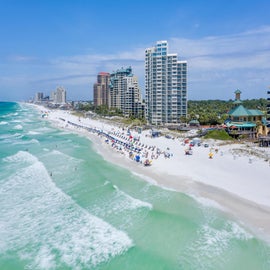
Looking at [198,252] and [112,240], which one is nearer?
[198,252]

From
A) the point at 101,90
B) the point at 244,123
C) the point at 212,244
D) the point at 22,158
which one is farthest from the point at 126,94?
the point at 212,244

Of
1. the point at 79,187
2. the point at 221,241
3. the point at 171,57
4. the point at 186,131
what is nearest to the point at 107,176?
the point at 79,187

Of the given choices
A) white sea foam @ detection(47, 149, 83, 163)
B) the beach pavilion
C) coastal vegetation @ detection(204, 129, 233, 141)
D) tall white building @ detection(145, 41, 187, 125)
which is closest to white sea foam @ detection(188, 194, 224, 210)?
white sea foam @ detection(47, 149, 83, 163)

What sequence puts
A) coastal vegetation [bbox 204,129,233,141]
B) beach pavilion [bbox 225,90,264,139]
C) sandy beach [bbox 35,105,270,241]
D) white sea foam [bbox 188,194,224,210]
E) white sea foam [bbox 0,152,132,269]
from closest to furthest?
1. white sea foam [bbox 0,152,132,269]
2. sandy beach [bbox 35,105,270,241]
3. white sea foam [bbox 188,194,224,210]
4. coastal vegetation [bbox 204,129,233,141]
5. beach pavilion [bbox 225,90,264,139]

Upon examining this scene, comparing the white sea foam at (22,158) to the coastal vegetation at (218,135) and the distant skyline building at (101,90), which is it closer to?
the coastal vegetation at (218,135)

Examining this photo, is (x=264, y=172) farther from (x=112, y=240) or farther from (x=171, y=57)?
(x=171, y=57)

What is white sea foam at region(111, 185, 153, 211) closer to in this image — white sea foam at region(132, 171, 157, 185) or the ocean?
the ocean
